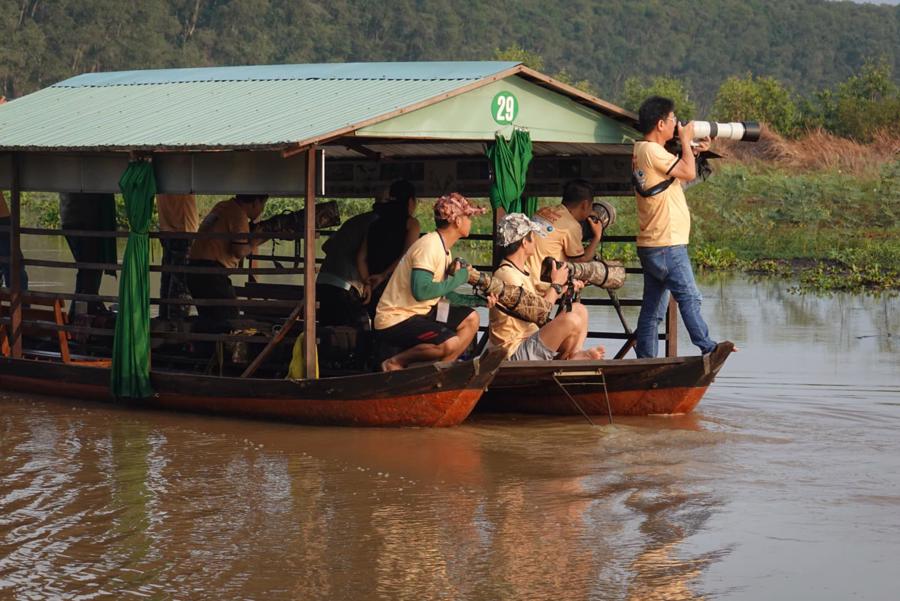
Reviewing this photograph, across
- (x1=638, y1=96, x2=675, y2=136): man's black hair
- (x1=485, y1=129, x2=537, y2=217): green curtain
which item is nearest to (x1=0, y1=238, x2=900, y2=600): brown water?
(x1=485, y1=129, x2=537, y2=217): green curtain

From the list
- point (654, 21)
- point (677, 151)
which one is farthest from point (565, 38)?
point (677, 151)

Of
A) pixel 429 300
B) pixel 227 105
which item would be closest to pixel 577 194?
pixel 429 300

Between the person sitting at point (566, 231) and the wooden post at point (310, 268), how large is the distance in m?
1.45

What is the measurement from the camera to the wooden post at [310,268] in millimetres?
9094

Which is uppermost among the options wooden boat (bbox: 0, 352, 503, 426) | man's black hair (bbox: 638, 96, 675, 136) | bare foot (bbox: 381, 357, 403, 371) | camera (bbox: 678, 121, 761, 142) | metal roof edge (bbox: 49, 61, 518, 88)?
metal roof edge (bbox: 49, 61, 518, 88)

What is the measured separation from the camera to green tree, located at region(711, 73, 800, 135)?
4481 cm

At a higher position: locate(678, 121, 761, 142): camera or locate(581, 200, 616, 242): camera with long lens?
locate(678, 121, 761, 142): camera

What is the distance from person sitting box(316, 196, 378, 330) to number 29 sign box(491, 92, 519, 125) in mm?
1110

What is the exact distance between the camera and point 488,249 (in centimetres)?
2400

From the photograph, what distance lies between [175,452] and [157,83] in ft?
12.6

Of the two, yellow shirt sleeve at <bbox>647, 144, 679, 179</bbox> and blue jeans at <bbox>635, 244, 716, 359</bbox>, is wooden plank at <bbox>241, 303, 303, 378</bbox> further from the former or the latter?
yellow shirt sleeve at <bbox>647, 144, 679, 179</bbox>

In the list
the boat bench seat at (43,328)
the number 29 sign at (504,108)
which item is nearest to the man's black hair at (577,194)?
the number 29 sign at (504,108)

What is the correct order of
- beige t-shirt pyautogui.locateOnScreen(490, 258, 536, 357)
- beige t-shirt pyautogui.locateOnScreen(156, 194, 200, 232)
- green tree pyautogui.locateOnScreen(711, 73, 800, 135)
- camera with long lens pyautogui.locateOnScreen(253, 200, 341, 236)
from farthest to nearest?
green tree pyautogui.locateOnScreen(711, 73, 800, 135), beige t-shirt pyautogui.locateOnScreen(156, 194, 200, 232), camera with long lens pyautogui.locateOnScreen(253, 200, 341, 236), beige t-shirt pyautogui.locateOnScreen(490, 258, 536, 357)

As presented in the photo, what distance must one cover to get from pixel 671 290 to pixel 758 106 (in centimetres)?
3863
